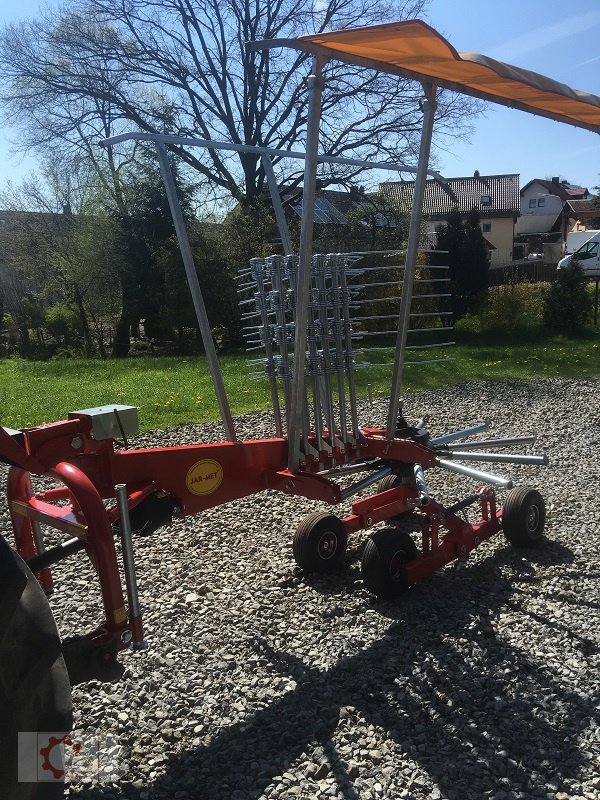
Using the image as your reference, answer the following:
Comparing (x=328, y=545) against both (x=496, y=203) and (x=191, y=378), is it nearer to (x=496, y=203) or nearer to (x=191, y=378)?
(x=191, y=378)

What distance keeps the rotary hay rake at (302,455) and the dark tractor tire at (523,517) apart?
10 mm

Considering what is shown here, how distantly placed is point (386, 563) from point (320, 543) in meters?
0.57

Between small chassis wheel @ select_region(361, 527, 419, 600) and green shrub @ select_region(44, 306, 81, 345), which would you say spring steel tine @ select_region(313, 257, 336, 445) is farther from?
green shrub @ select_region(44, 306, 81, 345)

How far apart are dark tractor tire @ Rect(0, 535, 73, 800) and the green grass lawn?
678cm

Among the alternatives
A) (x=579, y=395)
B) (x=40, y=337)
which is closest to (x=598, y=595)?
(x=579, y=395)

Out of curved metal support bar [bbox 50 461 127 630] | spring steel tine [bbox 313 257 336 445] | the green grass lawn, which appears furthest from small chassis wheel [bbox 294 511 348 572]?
the green grass lawn

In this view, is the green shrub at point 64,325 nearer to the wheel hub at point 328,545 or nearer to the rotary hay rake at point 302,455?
the rotary hay rake at point 302,455

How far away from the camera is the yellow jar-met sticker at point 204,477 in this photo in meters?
3.52

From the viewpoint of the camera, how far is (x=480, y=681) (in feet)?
11.3

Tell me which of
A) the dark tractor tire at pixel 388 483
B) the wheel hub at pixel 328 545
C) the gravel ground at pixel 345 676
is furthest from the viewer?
the dark tractor tire at pixel 388 483

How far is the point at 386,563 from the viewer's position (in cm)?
417

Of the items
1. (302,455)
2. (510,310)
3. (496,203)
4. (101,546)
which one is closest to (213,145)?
(302,455)

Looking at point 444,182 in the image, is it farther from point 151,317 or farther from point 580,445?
point 151,317

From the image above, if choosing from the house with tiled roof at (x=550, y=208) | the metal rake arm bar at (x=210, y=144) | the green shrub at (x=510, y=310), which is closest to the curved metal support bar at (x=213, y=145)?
the metal rake arm bar at (x=210, y=144)
